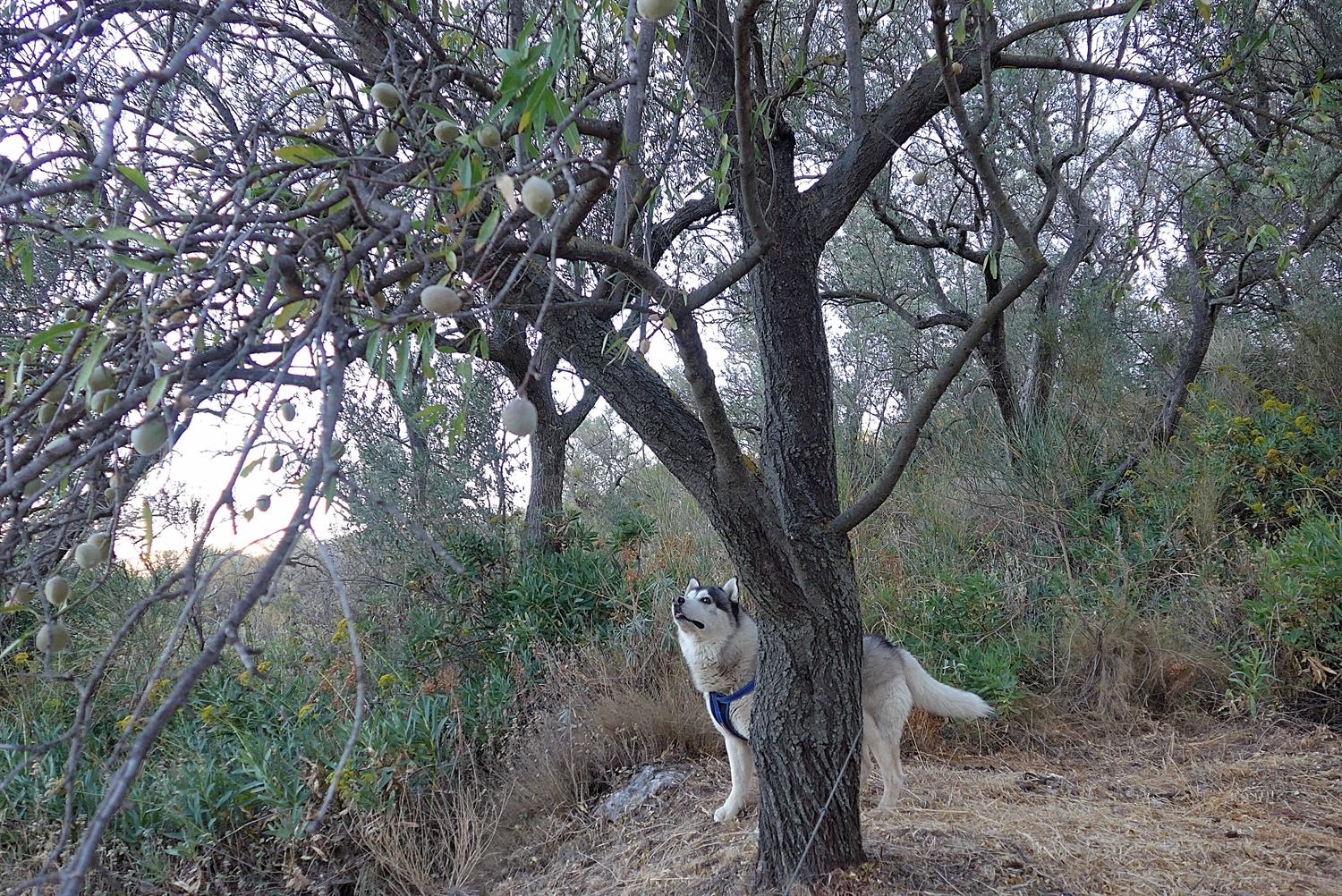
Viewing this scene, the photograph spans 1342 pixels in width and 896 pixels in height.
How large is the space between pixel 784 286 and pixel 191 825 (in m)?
3.81

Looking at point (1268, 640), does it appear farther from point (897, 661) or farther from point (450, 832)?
point (450, 832)

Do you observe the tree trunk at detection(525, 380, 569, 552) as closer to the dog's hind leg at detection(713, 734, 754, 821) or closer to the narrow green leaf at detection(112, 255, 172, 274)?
the dog's hind leg at detection(713, 734, 754, 821)

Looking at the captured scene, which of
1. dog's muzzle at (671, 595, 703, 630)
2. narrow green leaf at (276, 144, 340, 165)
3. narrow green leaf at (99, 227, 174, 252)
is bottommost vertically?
dog's muzzle at (671, 595, 703, 630)

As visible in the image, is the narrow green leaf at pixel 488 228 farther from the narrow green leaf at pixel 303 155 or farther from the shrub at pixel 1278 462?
the shrub at pixel 1278 462

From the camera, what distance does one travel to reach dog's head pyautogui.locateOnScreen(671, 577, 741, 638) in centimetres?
427

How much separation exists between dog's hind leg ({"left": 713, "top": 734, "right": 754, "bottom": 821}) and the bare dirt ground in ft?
0.26

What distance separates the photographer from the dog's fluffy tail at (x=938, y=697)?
410 centimetres

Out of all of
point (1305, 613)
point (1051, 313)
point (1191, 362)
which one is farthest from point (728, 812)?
point (1051, 313)

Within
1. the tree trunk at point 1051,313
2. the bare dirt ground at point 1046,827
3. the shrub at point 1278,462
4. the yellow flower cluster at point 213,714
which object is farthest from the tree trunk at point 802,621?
the tree trunk at point 1051,313

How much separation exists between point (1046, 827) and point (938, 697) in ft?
2.71

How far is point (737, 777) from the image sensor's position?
Result: 12.9ft

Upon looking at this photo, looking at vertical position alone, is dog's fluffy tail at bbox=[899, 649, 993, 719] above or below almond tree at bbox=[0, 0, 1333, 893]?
below

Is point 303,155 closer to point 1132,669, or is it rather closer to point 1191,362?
point 1132,669

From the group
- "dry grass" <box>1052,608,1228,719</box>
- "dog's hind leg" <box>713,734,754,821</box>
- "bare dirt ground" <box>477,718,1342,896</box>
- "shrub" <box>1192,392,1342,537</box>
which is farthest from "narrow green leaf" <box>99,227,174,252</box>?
"shrub" <box>1192,392,1342,537</box>
